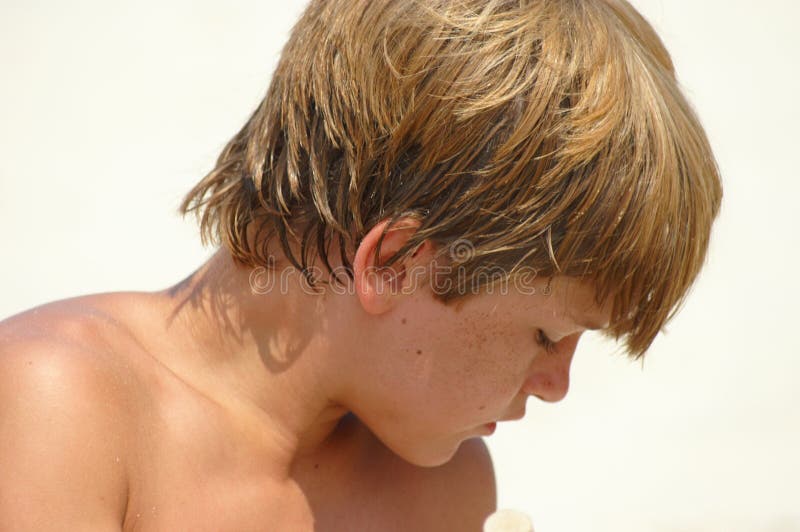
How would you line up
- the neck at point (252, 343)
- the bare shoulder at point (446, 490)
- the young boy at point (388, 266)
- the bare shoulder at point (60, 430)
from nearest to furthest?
the bare shoulder at point (60, 430)
the young boy at point (388, 266)
the neck at point (252, 343)
the bare shoulder at point (446, 490)

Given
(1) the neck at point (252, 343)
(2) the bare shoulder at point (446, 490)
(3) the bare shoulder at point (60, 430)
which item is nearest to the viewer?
(3) the bare shoulder at point (60, 430)

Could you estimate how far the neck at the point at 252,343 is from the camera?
1208 mm

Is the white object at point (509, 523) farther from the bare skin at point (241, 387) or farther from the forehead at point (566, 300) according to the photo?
the forehead at point (566, 300)

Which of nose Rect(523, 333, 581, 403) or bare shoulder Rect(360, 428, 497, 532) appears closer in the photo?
nose Rect(523, 333, 581, 403)

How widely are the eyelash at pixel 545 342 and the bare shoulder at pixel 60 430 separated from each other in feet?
1.48

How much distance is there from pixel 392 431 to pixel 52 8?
2644 mm

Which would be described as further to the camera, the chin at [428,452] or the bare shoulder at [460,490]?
the bare shoulder at [460,490]

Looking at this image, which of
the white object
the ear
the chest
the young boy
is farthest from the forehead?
the chest

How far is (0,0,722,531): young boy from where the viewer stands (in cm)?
110

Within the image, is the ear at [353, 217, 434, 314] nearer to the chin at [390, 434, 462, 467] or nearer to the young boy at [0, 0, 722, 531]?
the young boy at [0, 0, 722, 531]

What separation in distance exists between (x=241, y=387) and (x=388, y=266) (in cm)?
23

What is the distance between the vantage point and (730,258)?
2898 millimetres

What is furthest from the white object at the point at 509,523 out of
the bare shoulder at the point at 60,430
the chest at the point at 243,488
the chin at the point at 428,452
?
the bare shoulder at the point at 60,430

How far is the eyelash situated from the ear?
149 mm
